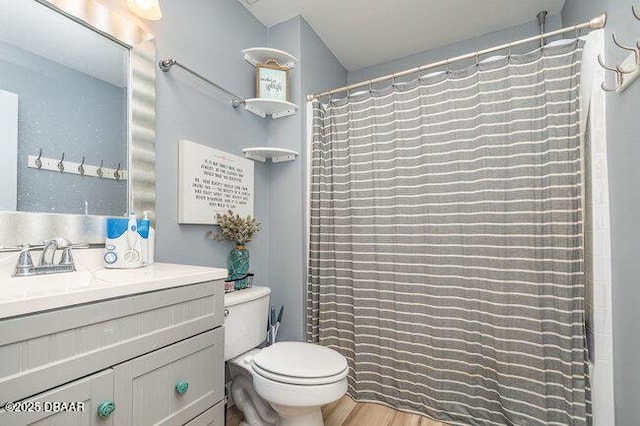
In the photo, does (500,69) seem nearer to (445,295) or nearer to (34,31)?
(445,295)

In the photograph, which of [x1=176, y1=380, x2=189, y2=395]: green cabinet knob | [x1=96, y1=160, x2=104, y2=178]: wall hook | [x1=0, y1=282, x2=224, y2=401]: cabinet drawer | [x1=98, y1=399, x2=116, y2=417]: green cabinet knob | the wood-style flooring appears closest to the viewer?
[x1=0, y1=282, x2=224, y2=401]: cabinet drawer

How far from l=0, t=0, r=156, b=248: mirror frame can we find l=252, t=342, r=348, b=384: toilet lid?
828 mm

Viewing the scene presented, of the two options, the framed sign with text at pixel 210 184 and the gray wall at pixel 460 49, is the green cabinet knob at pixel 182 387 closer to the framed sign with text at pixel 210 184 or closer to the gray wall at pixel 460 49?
the framed sign with text at pixel 210 184

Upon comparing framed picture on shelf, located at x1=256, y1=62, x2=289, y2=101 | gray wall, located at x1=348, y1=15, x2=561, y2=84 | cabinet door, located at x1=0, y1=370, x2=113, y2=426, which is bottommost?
cabinet door, located at x1=0, y1=370, x2=113, y2=426

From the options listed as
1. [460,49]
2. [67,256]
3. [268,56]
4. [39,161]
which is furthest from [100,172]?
[460,49]

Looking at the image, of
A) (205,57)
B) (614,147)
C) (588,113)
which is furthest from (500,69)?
(205,57)

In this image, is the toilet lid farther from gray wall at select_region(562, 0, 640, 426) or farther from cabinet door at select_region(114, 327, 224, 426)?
gray wall at select_region(562, 0, 640, 426)

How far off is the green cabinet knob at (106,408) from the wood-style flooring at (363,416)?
989mm

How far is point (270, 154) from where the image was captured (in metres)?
1.91

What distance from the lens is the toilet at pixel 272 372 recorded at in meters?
1.19

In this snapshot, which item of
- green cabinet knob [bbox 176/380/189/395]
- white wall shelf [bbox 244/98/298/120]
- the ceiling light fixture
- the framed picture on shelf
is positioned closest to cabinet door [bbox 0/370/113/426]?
green cabinet knob [bbox 176/380/189/395]

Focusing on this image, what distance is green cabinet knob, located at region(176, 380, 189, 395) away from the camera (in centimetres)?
89

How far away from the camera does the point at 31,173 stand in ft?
3.23

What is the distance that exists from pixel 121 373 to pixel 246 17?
203 cm
